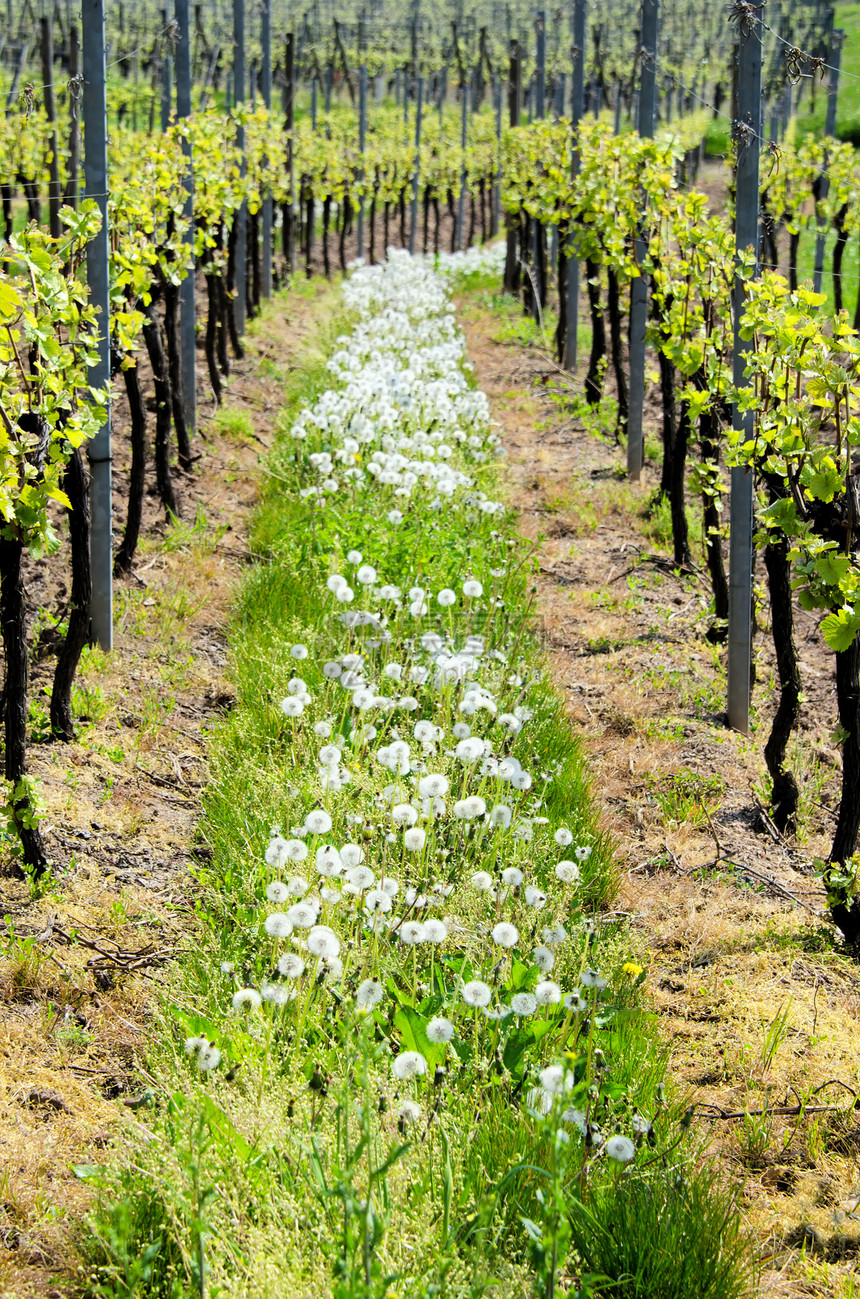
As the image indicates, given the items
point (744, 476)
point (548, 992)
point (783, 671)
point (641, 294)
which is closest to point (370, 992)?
point (548, 992)

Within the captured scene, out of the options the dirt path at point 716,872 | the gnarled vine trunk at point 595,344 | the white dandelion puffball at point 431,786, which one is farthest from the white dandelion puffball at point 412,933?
the gnarled vine trunk at point 595,344

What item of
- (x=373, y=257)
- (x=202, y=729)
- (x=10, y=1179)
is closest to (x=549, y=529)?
(x=202, y=729)

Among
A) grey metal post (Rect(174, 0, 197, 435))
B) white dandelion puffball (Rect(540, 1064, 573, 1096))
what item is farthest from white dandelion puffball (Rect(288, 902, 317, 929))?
grey metal post (Rect(174, 0, 197, 435))

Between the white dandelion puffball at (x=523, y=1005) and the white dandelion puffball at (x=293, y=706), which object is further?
the white dandelion puffball at (x=293, y=706)

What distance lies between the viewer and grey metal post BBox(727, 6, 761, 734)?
5.11 meters

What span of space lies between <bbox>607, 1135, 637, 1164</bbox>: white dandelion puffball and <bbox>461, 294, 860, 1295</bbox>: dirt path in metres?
0.39

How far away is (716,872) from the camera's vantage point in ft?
14.4

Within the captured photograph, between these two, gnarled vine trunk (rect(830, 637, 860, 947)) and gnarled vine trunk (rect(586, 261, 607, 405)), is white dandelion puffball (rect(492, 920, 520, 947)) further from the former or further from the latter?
gnarled vine trunk (rect(586, 261, 607, 405))

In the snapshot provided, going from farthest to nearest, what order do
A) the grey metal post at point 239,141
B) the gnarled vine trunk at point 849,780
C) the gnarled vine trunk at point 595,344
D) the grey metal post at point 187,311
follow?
the grey metal post at point 239,141
the gnarled vine trunk at point 595,344
the grey metal post at point 187,311
the gnarled vine trunk at point 849,780

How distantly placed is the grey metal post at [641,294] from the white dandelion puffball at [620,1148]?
266 inches

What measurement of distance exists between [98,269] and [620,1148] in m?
4.56

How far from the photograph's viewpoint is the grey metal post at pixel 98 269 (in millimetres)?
5473

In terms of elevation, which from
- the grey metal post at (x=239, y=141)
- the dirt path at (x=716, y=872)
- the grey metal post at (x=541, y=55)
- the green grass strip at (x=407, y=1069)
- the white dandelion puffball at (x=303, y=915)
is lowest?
the dirt path at (x=716, y=872)

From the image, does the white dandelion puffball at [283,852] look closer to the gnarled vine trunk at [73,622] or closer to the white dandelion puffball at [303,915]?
the white dandelion puffball at [303,915]
